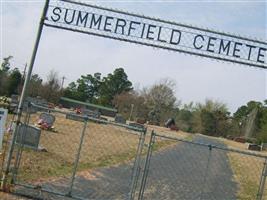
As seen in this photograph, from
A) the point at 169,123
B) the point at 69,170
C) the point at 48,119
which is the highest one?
the point at 169,123

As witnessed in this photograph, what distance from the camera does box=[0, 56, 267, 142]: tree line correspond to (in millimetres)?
91438

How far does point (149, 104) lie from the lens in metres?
110

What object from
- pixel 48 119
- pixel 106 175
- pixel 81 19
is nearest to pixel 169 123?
pixel 48 119

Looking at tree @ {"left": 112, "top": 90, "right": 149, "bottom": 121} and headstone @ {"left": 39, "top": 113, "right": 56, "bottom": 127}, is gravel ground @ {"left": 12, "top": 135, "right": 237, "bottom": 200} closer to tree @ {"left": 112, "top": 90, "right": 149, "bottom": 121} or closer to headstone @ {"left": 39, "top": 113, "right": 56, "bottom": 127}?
headstone @ {"left": 39, "top": 113, "right": 56, "bottom": 127}

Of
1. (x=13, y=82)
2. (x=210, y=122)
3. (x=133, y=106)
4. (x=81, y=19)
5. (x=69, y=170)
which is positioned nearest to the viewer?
(x=81, y=19)

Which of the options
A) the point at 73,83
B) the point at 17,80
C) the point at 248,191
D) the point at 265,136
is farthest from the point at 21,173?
the point at 73,83

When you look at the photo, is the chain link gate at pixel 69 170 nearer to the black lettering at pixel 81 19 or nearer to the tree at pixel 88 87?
the black lettering at pixel 81 19

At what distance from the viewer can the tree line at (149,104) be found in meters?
91.4

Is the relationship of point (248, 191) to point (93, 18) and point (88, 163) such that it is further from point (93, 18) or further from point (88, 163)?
point (93, 18)

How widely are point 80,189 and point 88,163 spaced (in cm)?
582

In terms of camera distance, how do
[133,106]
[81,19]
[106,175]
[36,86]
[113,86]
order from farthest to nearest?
1. [113,86]
2. [133,106]
3. [36,86]
4. [106,175]
5. [81,19]

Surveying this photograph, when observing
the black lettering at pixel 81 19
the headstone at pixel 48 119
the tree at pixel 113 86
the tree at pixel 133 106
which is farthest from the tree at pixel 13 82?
the black lettering at pixel 81 19

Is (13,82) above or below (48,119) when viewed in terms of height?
above

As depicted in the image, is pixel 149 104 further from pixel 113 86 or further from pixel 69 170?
pixel 69 170
